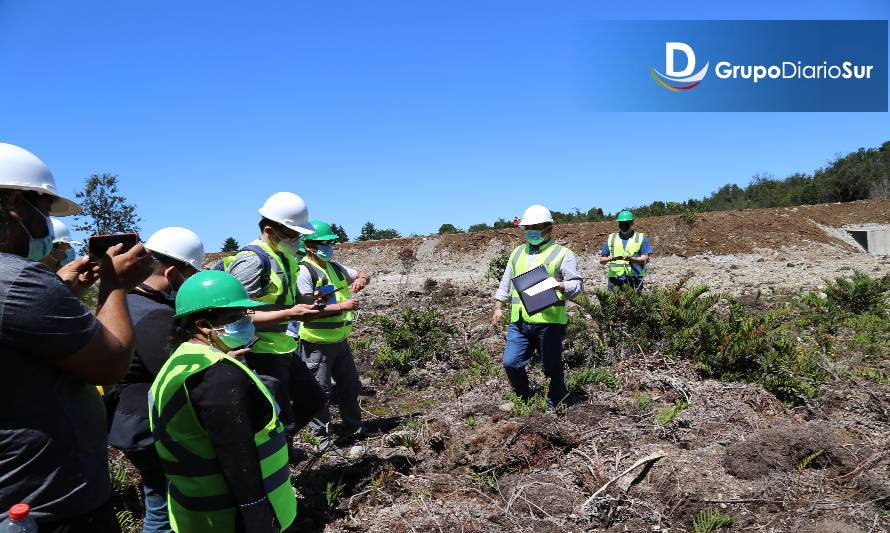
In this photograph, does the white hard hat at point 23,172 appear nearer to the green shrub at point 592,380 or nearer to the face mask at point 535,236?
the face mask at point 535,236

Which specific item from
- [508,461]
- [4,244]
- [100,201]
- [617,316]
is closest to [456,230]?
[100,201]

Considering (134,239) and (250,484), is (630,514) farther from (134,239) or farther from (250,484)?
(134,239)

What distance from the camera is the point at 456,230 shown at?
3381 centimetres

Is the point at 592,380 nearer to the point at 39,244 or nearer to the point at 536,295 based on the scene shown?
the point at 536,295

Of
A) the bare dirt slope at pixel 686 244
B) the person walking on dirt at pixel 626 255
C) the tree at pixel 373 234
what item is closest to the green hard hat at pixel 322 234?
the person walking on dirt at pixel 626 255

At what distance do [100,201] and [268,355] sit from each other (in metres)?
14.0

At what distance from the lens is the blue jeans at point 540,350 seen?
16.6 feet

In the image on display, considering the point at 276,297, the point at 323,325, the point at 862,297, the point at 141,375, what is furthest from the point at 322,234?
the point at 862,297

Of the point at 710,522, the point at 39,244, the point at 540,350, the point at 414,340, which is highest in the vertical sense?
the point at 39,244

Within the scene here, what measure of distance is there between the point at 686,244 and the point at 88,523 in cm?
2611

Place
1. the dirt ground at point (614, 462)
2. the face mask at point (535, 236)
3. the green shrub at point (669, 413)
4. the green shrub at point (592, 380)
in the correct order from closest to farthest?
the dirt ground at point (614, 462), the green shrub at point (669, 413), the face mask at point (535, 236), the green shrub at point (592, 380)

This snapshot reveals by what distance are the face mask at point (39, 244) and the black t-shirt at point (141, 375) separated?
2.14 ft

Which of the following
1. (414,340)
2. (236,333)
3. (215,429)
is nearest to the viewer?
(215,429)

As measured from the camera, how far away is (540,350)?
16.9 feet
